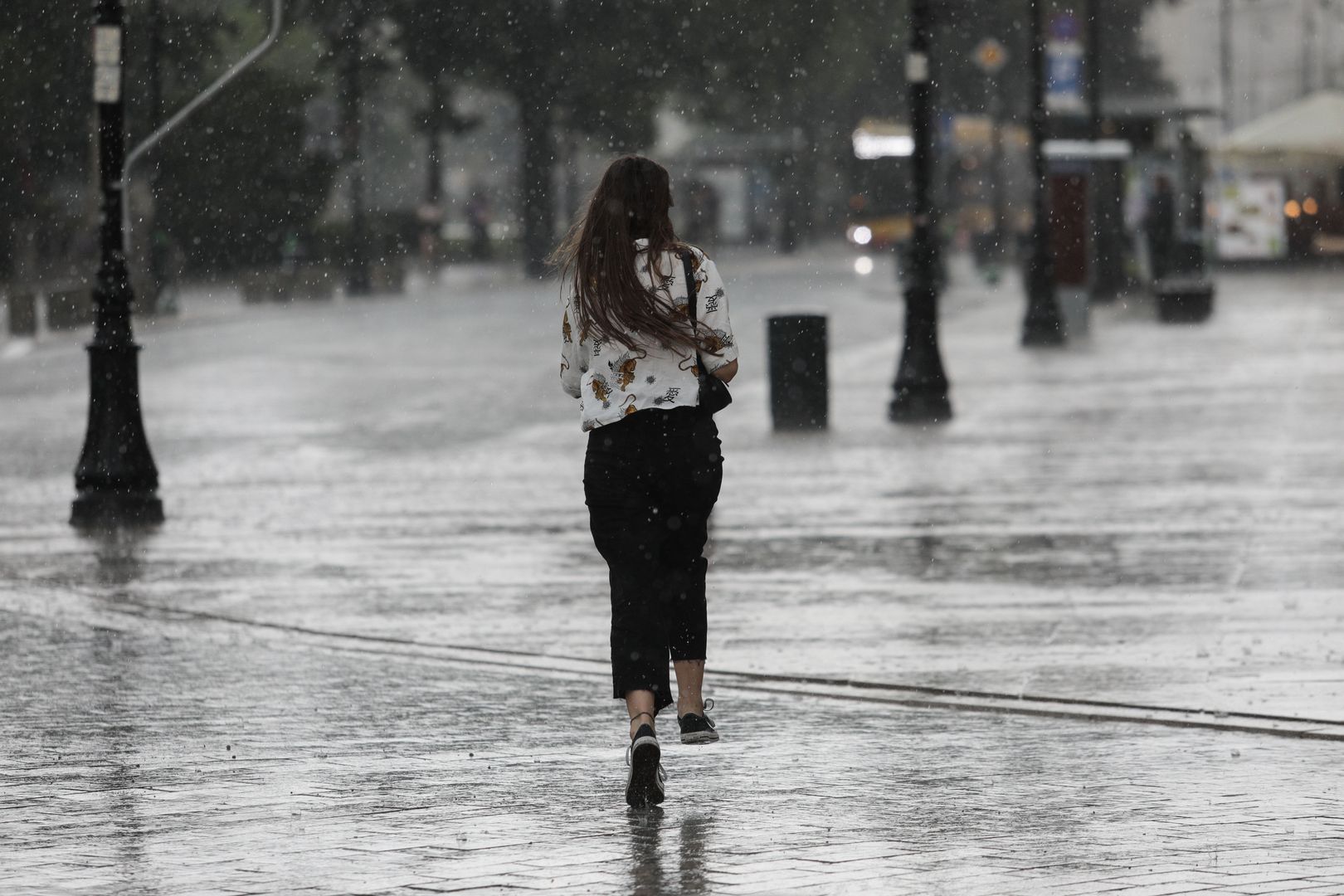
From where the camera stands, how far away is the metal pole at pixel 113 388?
13398mm

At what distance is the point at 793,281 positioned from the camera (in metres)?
56.0

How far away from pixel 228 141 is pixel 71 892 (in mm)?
45089

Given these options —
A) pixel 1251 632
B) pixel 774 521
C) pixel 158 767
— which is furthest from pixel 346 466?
pixel 158 767

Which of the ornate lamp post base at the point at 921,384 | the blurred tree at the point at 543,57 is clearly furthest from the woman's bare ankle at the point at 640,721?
the blurred tree at the point at 543,57

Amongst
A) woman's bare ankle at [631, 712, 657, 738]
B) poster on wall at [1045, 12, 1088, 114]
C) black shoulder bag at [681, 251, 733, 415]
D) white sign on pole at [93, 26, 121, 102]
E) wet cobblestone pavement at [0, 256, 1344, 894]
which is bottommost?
wet cobblestone pavement at [0, 256, 1344, 894]

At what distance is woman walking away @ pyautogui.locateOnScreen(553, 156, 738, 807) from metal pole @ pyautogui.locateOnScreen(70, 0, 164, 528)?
6.97m

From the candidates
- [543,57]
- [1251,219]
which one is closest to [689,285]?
[1251,219]

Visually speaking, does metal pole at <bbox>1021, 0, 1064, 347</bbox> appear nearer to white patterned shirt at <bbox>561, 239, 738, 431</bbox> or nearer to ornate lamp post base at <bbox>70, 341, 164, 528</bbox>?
ornate lamp post base at <bbox>70, 341, 164, 528</bbox>

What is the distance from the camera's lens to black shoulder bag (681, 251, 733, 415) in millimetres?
6805

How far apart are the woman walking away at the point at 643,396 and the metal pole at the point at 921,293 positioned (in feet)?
39.7

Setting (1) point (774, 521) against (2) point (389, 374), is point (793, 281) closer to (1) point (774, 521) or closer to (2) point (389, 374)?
(2) point (389, 374)

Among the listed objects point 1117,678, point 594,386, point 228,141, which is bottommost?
point 1117,678

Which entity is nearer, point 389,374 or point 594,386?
point 594,386

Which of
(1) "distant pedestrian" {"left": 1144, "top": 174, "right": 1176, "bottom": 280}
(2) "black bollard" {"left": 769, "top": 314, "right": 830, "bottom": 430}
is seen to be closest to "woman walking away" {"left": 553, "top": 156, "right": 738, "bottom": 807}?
(2) "black bollard" {"left": 769, "top": 314, "right": 830, "bottom": 430}
